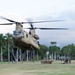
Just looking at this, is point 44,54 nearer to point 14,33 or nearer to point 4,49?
point 4,49

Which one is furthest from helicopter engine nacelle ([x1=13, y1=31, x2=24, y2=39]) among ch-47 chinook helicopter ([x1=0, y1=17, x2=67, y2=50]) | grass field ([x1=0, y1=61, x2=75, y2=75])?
grass field ([x1=0, y1=61, x2=75, y2=75])

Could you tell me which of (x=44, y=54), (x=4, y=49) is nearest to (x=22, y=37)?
(x=4, y=49)

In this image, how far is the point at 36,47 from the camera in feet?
163

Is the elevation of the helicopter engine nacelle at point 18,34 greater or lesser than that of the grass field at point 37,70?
greater

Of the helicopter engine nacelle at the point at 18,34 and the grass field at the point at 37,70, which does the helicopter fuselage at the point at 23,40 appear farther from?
the grass field at the point at 37,70

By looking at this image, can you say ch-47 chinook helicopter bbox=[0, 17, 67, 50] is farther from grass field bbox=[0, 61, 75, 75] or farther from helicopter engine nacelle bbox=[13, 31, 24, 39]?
grass field bbox=[0, 61, 75, 75]

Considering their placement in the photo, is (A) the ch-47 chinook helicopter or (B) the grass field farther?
(A) the ch-47 chinook helicopter

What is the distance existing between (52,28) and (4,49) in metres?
93.4

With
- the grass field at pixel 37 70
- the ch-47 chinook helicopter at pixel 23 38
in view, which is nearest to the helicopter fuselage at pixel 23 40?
the ch-47 chinook helicopter at pixel 23 38

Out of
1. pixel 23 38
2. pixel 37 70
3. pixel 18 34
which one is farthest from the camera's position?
pixel 23 38

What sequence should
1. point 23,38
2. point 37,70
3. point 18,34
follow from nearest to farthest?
1. point 37,70
2. point 18,34
3. point 23,38

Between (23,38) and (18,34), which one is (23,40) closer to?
(23,38)

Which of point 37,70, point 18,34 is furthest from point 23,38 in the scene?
point 37,70

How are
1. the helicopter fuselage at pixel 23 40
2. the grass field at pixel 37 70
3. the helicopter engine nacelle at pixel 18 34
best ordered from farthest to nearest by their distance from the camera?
1. the helicopter fuselage at pixel 23 40
2. the helicopter engine nacelle at pixel 18 34
3. the grass field at pixel 37 70
